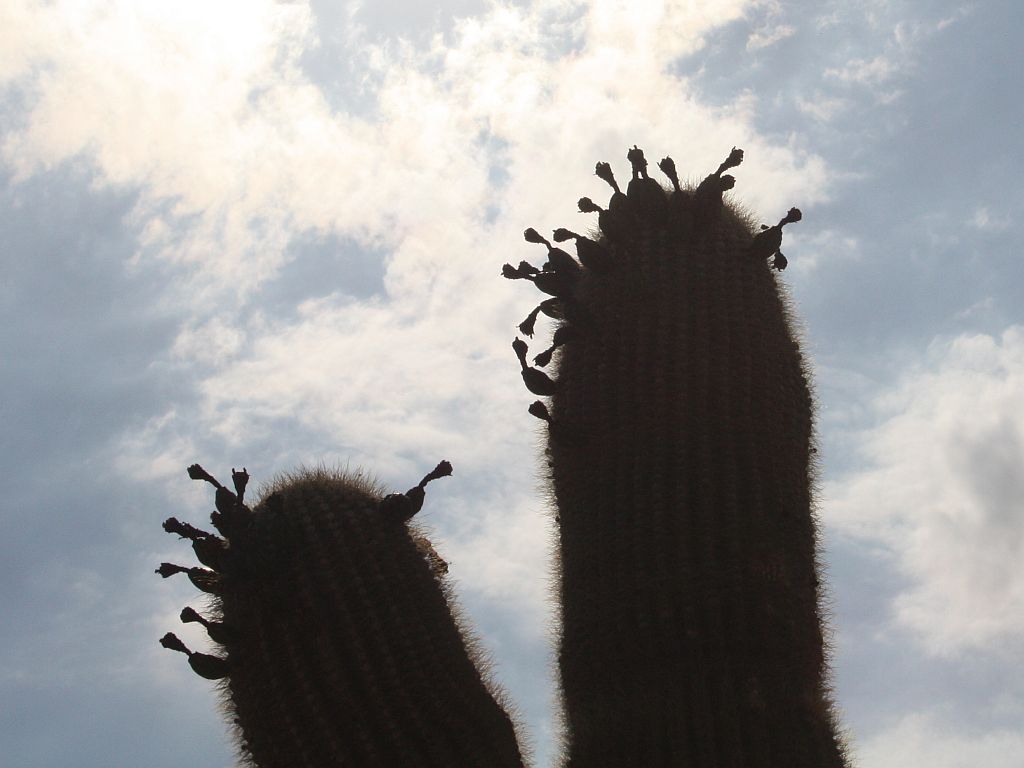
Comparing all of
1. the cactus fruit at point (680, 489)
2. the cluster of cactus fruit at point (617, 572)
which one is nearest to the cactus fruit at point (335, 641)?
the cluster of cactus fruit at point (617, 572)

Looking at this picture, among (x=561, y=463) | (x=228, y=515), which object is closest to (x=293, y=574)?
(x=228, y=515)

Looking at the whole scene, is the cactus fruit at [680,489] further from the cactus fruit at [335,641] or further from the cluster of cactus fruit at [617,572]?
the cactus fruit at [335,641]

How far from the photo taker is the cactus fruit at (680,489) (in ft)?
15.3

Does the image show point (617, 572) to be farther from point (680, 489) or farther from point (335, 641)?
point (335, 641)

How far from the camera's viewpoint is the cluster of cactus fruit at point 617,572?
15.4 ft

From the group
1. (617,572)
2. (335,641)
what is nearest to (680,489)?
(617,572)

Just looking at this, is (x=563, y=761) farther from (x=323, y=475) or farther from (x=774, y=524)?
(x=323, y=475)

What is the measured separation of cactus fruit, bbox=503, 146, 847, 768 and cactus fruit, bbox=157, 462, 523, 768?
55cm

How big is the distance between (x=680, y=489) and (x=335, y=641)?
62.5 inches

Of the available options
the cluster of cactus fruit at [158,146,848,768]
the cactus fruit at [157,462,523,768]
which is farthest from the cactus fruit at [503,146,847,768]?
the cactus fruit at [157,462,523,768]

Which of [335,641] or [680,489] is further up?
[680,489]

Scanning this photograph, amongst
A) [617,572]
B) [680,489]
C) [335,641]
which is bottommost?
[335,641]

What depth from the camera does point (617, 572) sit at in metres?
4.92

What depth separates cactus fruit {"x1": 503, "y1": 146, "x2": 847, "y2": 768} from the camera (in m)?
4.66
